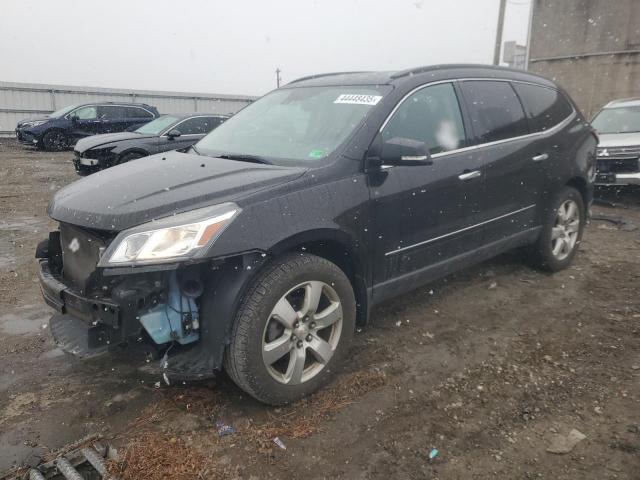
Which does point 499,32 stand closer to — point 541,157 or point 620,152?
point 620,152

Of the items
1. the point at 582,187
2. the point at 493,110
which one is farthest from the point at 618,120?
the point at 493,110

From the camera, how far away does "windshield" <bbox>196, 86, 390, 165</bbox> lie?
9.95 ft

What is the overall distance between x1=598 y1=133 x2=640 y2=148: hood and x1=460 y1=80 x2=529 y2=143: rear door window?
4.99 metres

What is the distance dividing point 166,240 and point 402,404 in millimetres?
1518

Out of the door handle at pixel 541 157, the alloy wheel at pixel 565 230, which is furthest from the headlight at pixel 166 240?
the alloy wheel at pixel 565 230

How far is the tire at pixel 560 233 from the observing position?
4.39m

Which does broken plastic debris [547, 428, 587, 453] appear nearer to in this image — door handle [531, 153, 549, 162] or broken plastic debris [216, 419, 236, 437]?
broken plastic debris [216, 419, 236, 437]

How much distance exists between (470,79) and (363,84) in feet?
3.03

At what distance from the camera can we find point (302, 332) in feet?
8.62

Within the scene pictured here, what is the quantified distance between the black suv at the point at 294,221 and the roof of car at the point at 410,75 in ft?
0.07

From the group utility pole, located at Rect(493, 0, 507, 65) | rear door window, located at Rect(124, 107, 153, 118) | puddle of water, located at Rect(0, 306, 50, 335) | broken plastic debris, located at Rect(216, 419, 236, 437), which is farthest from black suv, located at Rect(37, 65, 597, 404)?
utility pole, located at Rect(493, 0, 507, 65)

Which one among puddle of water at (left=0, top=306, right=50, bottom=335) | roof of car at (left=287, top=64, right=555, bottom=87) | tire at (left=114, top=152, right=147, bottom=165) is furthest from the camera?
tire at (left=114, top=152, right=147, bottom=165)

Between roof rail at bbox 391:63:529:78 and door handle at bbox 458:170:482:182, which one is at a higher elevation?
roof rail at bbox 391:63:529:78

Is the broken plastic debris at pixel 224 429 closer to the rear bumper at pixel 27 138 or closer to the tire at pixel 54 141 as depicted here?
the tire at pixel 54 141
